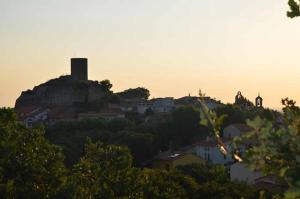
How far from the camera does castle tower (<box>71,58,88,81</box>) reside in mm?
131750

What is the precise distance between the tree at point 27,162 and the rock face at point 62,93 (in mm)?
97119

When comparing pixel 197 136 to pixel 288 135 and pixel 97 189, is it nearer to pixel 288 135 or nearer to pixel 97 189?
pixel 97 189

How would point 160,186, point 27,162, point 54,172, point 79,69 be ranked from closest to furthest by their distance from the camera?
point 27,162, point 54,172, point 160,186, point 79,69

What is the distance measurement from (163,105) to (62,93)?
69.2ft

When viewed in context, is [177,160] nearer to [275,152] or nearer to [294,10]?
[294,10]

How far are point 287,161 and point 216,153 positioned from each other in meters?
72.5

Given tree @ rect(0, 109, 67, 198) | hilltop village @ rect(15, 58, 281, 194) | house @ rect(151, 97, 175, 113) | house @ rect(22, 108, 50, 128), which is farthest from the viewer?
house @ rect(151, 97, 175, 113)

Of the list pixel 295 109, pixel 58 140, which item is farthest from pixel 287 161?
pixel 58 140

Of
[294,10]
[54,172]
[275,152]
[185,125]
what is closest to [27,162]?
[54,172]

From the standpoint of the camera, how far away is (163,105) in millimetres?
128250

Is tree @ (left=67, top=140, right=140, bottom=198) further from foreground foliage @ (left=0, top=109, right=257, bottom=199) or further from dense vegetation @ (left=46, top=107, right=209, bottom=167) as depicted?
dense vegetation @ (left=46, top=107, right=209, bottom=167)

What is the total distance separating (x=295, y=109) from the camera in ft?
23.8

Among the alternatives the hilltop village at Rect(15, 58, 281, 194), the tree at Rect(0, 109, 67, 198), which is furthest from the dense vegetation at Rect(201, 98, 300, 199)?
the tree at Rect(0, 109, 67, 198)

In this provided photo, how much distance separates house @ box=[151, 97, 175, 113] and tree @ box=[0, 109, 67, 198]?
10124cm
